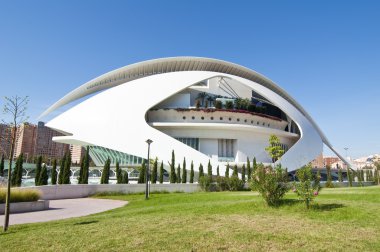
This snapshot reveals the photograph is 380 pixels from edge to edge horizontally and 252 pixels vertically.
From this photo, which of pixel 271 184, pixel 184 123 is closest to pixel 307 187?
pixel 271 184

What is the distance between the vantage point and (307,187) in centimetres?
988

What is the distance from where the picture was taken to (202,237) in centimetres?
672

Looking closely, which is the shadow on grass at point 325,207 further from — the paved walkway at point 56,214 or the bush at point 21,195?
the bush at point 21,195

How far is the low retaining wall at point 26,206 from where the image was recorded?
529 inches

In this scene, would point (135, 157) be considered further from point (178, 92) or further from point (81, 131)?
point (178, 92)

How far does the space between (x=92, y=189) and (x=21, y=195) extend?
7937mm

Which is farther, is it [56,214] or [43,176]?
[43,176]

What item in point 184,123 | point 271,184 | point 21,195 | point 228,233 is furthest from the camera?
point 184,123

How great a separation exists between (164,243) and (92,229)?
2.71m

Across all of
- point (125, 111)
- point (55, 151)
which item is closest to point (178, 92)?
point (125, 111)

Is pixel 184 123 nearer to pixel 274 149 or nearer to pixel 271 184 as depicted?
pixel 274 149

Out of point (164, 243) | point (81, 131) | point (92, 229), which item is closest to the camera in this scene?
point (164, 243)

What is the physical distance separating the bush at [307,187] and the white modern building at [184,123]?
21.0 m

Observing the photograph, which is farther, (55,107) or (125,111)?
(55,107)
